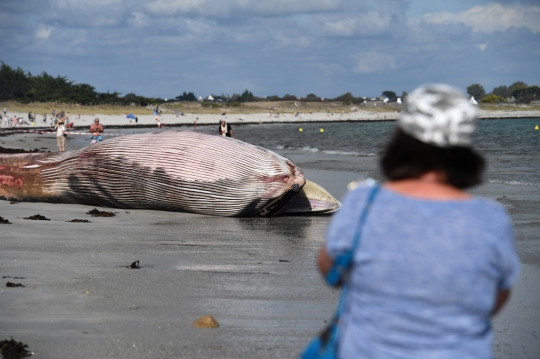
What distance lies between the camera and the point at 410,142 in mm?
2312

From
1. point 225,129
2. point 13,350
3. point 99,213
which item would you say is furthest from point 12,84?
point 13,350

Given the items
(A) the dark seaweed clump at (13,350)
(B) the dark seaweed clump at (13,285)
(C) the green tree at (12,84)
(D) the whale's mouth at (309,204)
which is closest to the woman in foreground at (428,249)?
(A) the dark seaweed clump at (13,350)

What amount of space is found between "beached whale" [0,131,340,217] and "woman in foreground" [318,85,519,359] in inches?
314

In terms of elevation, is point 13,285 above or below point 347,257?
below

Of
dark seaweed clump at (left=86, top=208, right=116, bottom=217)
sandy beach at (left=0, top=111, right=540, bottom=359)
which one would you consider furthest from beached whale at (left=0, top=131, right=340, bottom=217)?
sandy beach at (left=0, top=111, right=540, bottom=359)

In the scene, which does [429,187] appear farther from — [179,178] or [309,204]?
[309,204]

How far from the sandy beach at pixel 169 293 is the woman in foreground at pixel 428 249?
217 cm

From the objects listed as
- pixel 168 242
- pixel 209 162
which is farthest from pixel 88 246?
pixel 209 162

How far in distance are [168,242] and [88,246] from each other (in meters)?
0.88

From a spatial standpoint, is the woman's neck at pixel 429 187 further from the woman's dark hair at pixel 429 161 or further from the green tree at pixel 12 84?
the green tree at pixel 12 84

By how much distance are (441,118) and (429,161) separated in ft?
0.43

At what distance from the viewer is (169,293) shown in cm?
Answer: 572

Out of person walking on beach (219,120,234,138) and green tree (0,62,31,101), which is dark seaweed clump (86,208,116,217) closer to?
person walking on beach (219,120,234,138)

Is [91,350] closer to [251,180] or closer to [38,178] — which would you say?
[251,180]
